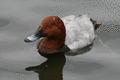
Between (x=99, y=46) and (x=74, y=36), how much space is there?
56 cm

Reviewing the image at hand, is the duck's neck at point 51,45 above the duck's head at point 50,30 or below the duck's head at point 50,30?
below

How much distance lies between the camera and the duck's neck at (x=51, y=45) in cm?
1062

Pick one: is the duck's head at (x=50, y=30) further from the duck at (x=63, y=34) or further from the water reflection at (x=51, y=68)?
the water reflection at (x=51, y=68)

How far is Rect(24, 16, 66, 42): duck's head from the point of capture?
1032 cm

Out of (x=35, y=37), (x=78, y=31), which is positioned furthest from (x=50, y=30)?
(x=78, y=31)

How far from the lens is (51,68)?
10305 millimetres

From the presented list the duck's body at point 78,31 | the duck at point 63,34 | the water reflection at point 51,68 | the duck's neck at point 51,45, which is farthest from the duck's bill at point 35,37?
the duck's body at point 78,31

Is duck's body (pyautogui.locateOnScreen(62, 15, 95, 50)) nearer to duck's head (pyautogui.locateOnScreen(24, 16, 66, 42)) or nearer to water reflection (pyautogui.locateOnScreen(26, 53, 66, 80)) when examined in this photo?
duck's head (pyautogui.locateOnScreen(24, 16, 66, 42))

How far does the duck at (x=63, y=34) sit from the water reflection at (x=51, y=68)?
0.48 ft

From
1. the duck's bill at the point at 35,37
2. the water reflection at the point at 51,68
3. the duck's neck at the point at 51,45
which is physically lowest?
the water reflection at the point at 51,68

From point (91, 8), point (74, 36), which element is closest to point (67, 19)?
point (74, 36)

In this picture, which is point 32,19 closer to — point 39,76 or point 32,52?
point 32,52

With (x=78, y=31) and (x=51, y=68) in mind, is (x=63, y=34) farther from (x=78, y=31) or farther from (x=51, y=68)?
(x=51, y=68)

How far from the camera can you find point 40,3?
12.4 meters
